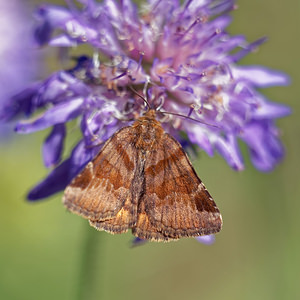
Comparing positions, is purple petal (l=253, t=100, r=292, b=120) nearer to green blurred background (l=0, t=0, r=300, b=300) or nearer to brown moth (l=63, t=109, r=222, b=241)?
brown moth (l=63, t=109, r=222, b=241)

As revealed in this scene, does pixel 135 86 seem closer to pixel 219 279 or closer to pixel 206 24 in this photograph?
pixel 206 24

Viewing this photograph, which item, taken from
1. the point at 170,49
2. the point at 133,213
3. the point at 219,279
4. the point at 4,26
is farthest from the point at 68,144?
the point at 133,213

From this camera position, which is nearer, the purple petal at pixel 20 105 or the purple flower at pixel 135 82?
the purple flower at pixel 135 82

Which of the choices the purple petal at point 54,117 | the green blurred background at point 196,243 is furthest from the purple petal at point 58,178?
the green blurred background at point 196,243

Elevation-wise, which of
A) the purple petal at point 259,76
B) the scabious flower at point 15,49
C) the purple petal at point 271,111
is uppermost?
the scabious flower at point 15,49

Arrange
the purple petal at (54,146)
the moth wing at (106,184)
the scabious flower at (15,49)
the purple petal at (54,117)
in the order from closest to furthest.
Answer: the moth wing at (106,184)
the purple petal at (54,117)
the purple petal at (54,146)
the scabious flower at (15,49)

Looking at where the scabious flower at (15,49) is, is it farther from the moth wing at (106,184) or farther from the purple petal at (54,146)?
the moth wing at (106,184)

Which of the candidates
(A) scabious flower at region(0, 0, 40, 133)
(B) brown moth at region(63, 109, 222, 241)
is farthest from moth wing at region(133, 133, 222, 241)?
(A) scabious flower at region(0, 0, 40, 133)
